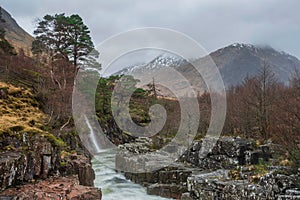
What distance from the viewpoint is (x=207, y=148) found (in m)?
15.0

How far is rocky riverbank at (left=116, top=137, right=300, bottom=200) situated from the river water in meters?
0.42

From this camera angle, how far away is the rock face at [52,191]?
8.23 m

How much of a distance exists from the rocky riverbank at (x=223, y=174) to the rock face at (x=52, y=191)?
12.1ft

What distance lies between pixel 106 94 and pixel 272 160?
25.5 meters

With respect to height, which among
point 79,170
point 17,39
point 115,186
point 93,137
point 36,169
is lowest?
point 115,186

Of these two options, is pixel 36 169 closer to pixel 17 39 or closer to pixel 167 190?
pixel 167 190

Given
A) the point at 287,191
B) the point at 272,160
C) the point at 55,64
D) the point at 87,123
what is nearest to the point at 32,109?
the point at 55,64

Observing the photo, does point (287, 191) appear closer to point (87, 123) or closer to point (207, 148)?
point (207, 148)

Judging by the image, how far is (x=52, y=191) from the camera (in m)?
8.94

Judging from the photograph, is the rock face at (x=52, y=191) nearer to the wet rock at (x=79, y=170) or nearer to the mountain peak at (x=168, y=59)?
the wet rock at (x=79, y=170)

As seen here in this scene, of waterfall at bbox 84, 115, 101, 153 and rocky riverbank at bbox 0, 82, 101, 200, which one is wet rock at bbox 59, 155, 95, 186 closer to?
rocky riverbank at bbox 0, 82, 101, 200

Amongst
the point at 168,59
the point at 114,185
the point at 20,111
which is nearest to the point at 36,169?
the point at 114,185

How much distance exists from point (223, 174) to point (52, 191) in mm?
6150

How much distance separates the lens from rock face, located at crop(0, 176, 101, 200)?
27.0 ft
